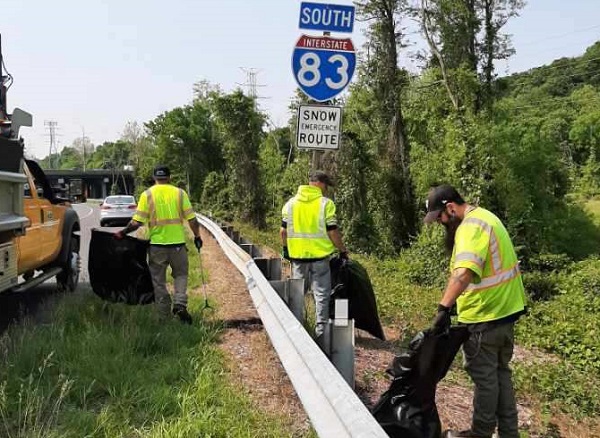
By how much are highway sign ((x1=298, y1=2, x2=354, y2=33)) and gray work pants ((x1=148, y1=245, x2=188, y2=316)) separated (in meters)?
2.86

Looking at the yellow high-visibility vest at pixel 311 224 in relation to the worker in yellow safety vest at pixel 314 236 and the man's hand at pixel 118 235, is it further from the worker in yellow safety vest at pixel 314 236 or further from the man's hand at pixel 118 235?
the man's hand at pixel 118 235

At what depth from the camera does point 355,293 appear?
6504 mm

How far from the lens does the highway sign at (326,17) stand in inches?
264

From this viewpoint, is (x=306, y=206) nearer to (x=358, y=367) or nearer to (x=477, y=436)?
(x=358, y=367)

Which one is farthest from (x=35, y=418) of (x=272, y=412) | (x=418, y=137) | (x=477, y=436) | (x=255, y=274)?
(x=418, y=137)

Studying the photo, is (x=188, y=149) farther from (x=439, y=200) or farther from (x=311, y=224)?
(x=439, y=200)

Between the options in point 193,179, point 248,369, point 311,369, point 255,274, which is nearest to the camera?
point 311,369

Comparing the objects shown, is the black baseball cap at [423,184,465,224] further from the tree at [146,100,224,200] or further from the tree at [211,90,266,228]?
the tree at [146,100,224,200]

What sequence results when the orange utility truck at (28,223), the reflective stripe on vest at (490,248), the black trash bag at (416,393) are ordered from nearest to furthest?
1. the black trash bag at (416,393)
2. the reflective stripe on vest at (490,248)
3. the orange utility truck at (28,223)

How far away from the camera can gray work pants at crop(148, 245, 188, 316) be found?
6648mm

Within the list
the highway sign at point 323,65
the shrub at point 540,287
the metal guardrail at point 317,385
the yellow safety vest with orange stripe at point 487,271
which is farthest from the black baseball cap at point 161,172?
the shrub at point 540,287

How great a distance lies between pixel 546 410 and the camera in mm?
5578

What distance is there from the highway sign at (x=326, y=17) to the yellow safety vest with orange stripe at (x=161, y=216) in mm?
2417

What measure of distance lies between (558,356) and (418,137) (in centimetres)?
1825
